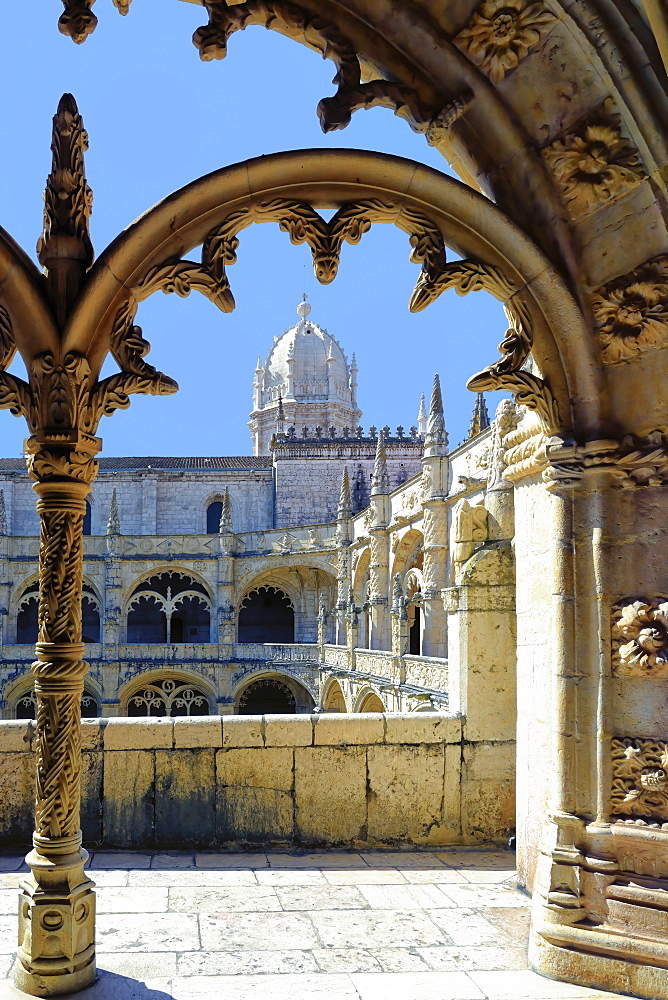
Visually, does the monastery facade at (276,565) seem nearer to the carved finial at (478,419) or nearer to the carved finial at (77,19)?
the carved finial at (478,419)

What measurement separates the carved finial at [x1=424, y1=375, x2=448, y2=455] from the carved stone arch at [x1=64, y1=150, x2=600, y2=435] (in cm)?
1911

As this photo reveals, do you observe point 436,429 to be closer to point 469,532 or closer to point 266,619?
point 266,619

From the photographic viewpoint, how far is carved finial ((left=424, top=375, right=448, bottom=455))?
22750mm

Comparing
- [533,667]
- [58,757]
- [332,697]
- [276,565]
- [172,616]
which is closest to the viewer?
[58,757]

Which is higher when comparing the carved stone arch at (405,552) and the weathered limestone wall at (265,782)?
the carved stone arch at (405,552)

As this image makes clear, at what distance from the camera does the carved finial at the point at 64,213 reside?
3.24 meters

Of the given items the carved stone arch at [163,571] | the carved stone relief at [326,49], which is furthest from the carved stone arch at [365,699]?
the carved stone relief at [326,49]

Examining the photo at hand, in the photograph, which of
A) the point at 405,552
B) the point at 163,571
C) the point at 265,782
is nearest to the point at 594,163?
the point at 265,782

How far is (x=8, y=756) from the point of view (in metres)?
5.05

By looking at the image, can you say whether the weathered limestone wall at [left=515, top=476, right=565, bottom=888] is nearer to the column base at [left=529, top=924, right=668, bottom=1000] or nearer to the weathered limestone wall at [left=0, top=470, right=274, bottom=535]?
the column base at [left=529, top=924, right=668, bottom=1000]

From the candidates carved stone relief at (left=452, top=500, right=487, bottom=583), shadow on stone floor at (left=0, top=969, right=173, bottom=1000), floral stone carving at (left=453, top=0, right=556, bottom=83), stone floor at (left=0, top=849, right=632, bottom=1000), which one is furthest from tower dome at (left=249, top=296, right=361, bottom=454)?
shadow on stone floor at (left=0, top=969, right=173, bottom=1000)

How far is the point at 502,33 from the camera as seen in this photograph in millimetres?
3477

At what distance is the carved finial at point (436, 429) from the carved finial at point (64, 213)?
19.6 m

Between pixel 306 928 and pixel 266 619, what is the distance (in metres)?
33.5
